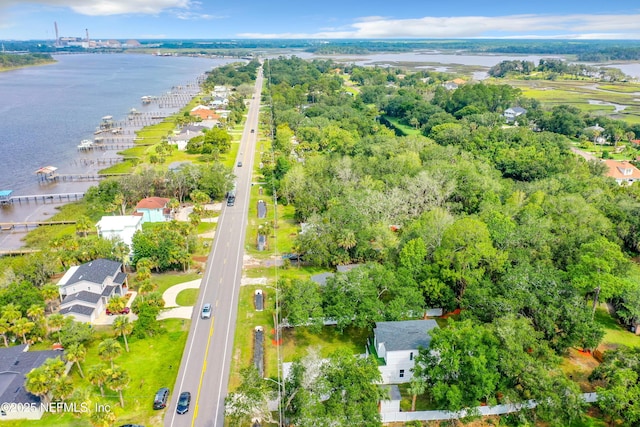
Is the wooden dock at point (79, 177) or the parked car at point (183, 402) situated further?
the wooden dock at point (79, 177)

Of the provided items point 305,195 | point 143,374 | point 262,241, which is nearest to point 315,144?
point 305,195

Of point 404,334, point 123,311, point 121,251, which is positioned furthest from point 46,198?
point 404,334

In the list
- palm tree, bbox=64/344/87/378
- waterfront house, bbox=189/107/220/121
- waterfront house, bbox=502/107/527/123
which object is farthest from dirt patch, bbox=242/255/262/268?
waterfront house, bbox=502/107/527/123

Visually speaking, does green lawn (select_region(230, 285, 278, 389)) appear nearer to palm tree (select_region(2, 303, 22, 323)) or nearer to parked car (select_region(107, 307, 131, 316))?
parked car (select_region(107, 307, 131, 316))

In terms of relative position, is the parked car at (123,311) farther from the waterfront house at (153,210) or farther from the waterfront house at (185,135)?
the waterfront house at (185,135)

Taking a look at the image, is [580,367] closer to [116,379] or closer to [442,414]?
[442,414]

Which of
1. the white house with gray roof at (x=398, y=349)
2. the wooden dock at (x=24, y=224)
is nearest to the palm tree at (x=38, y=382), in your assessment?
the white house with gray roof at (x=398, y=349)
